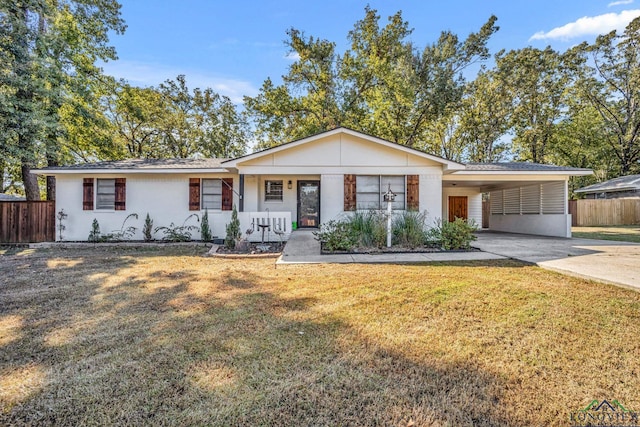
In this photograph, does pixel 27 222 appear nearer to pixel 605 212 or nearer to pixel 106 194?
pixel 106 194

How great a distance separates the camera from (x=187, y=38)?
48.6ft

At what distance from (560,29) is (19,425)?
32.3 meters

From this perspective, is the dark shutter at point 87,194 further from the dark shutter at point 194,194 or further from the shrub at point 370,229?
the shrub at point 370,229

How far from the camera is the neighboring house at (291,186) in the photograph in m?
9.85

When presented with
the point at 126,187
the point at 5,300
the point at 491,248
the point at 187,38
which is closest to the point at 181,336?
the point at 5,300

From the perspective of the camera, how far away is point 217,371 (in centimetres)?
240

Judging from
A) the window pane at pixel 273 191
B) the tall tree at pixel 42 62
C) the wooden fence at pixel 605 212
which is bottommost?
the wooden fence at pixel 605 212

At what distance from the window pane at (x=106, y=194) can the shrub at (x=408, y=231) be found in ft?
33.2

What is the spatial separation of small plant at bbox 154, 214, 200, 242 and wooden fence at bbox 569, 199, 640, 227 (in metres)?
22.7

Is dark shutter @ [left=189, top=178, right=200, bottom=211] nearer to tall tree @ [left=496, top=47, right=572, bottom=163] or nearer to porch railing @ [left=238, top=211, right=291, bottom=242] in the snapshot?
porch railing @ [left=238, top=211, right=291, bottom=242]

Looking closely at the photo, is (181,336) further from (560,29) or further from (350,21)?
(560,29)

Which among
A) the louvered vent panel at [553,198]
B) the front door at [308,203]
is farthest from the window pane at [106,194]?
the louvered vent panel at [553,198]

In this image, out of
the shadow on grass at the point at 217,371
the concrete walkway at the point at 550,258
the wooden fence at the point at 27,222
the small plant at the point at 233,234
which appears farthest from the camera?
the wooden fence at the point at 27,222

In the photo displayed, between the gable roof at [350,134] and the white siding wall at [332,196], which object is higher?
the gable roof at [350,134]
